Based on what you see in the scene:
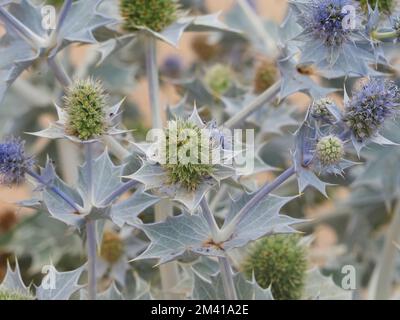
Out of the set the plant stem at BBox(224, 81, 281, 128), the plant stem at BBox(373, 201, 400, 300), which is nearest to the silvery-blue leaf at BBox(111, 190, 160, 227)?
the plant stem at BBox(224, 81, 281, 128)

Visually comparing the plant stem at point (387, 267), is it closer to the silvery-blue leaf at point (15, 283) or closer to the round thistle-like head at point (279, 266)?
the round thistle-like head at point (279, 266)

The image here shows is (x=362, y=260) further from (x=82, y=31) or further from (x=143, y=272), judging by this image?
(x=82, y=31)

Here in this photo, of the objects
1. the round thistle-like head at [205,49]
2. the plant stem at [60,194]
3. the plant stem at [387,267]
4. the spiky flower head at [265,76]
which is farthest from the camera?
the round thistle-like head at [205,49]

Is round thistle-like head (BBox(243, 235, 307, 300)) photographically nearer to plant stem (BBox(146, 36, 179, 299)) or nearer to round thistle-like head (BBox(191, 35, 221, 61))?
plant stem (BBox(146, 36, 179, 299))

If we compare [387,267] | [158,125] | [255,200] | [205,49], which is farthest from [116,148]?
[205,49]

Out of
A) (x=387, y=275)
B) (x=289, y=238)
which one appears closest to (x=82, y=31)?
(x=289, y=238)

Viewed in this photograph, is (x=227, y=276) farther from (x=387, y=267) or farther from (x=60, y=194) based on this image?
(x=387, y=267)

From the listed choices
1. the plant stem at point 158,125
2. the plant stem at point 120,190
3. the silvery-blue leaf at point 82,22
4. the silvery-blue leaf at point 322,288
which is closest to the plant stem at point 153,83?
the plant stem at point 158,125
